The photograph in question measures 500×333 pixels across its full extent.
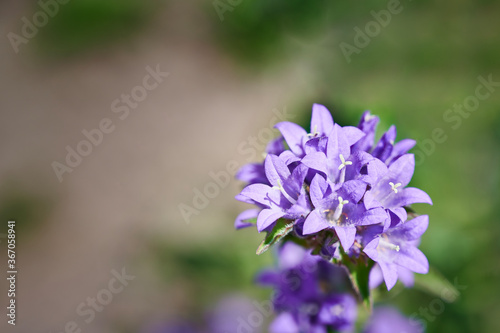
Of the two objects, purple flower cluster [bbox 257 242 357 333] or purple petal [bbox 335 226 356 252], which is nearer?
purple petal [bbox 335 226 356 252]

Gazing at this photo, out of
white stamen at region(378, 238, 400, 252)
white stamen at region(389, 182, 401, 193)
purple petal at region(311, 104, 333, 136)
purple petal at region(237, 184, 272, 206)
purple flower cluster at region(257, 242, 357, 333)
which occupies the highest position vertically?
purple petal at region(311, 104, 333, 136)

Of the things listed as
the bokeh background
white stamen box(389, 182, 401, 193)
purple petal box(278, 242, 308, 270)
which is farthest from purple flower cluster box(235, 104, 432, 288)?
the bokeh background

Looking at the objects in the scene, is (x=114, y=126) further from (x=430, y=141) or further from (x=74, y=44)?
(x=430, y=141)

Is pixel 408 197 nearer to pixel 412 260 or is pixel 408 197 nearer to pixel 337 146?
pixel 412 260

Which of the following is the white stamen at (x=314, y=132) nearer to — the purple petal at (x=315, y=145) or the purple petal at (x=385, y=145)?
the purple petal at (x=315, y=145)

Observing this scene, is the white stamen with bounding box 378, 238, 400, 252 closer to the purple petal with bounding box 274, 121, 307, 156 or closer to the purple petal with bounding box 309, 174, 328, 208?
the purple petal with bounding box 309, 174, 328, 208

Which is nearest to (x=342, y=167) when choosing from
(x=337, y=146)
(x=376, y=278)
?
(x=337, y=146)

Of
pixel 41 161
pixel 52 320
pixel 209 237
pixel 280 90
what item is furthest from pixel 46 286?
pixel 280 90
